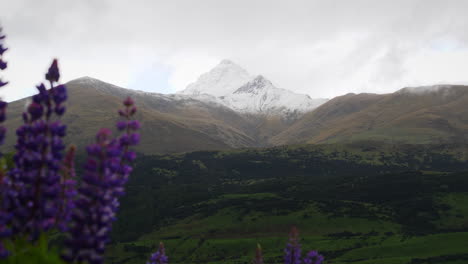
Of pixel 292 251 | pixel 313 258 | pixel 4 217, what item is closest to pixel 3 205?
pixel 4 217

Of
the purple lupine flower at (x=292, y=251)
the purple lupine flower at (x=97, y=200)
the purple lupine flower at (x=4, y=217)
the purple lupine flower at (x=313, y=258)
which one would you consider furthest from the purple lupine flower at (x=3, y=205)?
the purple lupine flower at (x=313, y=258)

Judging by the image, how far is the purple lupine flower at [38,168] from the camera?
6.33 metres

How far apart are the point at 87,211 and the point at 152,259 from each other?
5163mm

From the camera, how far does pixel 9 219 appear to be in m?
6.18

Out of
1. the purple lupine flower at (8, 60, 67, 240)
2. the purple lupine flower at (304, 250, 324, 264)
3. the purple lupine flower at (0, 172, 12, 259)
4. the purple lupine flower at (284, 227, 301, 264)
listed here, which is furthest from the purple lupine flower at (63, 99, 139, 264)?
the purple lupine flower at (304, 250, 324, 264)

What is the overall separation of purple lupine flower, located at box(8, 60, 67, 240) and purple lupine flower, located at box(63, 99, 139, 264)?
524 mm

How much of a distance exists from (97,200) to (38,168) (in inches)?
45.0

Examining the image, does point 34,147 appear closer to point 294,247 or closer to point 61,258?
point 61,258

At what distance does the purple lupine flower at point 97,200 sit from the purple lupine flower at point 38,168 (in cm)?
52

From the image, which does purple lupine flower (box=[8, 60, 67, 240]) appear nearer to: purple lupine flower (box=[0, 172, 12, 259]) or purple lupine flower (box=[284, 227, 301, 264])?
purple lupine flower (box=[0, 172, 12, 259])

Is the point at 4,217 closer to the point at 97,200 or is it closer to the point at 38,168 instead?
the point at 38,168

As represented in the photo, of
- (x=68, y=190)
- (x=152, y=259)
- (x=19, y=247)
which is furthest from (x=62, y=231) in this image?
(x=152, y=259)

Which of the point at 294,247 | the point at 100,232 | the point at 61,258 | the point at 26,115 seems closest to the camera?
the point at 61,258

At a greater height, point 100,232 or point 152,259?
point 100,232
